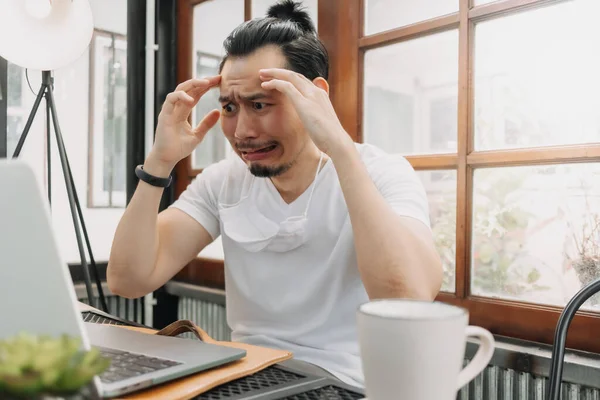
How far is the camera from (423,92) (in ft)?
5.20

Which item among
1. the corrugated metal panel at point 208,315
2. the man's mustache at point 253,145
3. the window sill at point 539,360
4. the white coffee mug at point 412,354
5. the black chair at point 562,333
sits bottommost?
the corrugated metal panel at point 208,315

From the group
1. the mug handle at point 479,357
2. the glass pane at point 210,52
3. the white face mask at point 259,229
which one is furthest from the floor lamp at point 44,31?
the mug handle at point 479,357

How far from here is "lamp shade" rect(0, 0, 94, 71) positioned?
1.65 metres

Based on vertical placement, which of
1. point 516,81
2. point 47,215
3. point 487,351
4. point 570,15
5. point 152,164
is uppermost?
point 570,15

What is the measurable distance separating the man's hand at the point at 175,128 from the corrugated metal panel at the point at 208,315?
1.08 meters

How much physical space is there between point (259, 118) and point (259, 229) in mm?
261

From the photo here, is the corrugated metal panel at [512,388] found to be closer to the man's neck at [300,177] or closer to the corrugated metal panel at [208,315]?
the man's neck at [300,177]

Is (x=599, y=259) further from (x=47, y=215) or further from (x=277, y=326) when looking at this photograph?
(x=47, y=215)

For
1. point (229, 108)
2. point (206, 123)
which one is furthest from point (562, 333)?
point (206, 123)

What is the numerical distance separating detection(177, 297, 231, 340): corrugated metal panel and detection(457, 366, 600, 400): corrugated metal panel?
1.09 metres

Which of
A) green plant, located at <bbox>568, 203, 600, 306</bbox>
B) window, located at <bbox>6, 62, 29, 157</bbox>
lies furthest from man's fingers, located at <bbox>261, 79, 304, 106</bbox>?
window, located at <bbox>6, 62, 29, 157</bbox>

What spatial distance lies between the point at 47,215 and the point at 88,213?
6.72 feet

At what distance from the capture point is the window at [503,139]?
1.28 metres

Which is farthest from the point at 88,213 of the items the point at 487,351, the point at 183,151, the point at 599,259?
the point at 487,351
